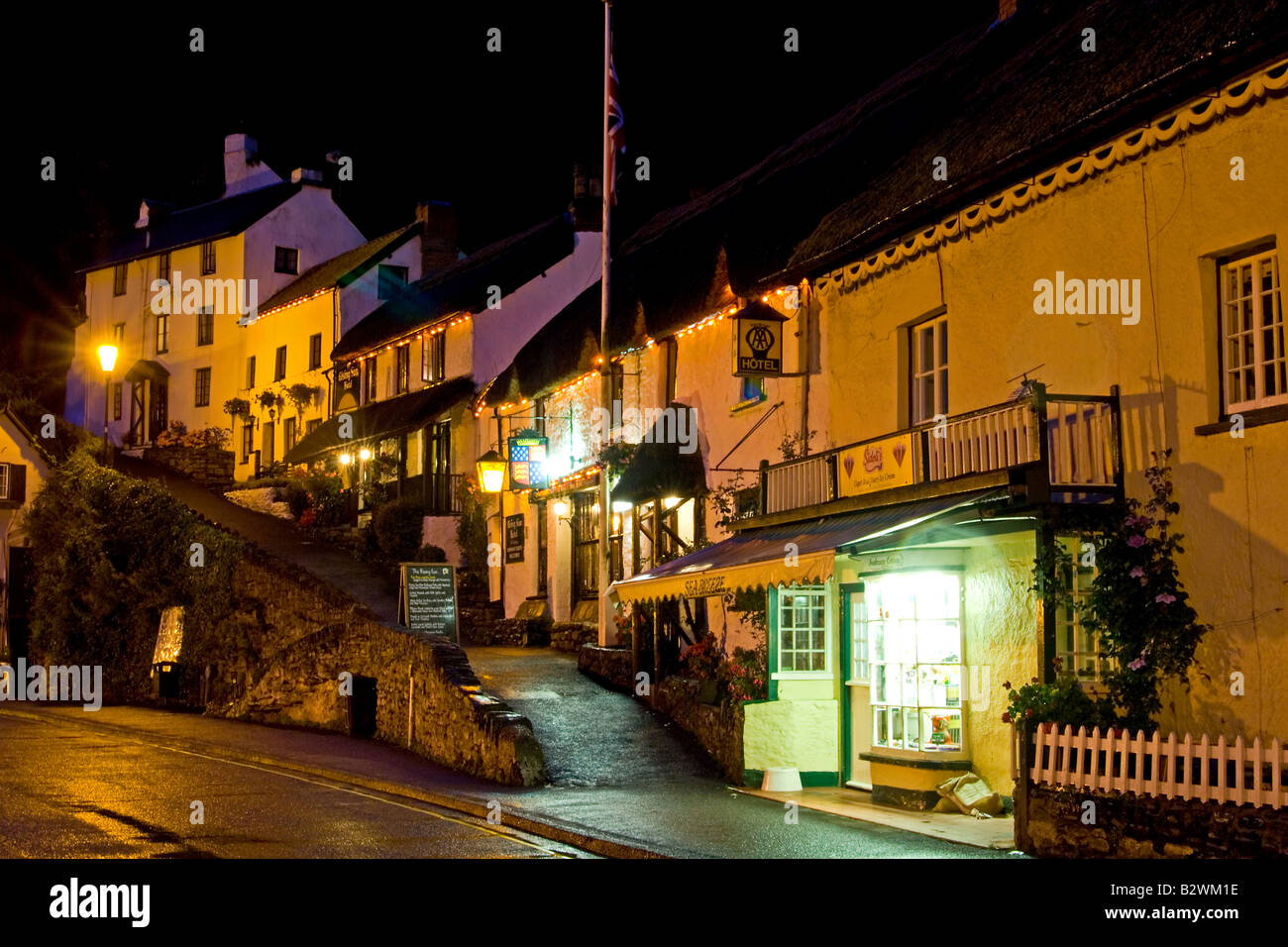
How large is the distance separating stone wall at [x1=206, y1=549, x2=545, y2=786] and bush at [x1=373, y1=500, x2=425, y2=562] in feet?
21.9

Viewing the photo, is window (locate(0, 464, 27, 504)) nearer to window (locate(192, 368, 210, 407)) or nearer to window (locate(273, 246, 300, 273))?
window (locate(192, 368, 210, 407))

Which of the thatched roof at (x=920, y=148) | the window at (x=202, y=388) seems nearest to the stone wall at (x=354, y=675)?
the thatched roof at (x=920, y=148)

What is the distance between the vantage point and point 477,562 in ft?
110

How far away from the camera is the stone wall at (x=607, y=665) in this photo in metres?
22.5

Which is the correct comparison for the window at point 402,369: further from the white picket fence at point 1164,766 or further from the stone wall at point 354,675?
the white picket fence at point 1164,766

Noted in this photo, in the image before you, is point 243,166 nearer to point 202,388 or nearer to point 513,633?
point 202,388

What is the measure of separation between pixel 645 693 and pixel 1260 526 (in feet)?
37.2

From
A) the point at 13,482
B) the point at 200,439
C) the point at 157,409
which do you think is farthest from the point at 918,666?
the point at 157,409

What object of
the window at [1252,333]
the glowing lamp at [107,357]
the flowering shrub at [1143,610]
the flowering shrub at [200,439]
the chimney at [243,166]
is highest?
the chimney at [243,166]

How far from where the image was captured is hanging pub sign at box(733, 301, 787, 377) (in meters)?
18.8

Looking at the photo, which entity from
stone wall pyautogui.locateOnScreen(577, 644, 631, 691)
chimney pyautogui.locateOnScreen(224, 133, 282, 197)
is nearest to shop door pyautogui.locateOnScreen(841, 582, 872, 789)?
stone wall pyautogui.locateOnScreen(577, 644, 631, 691)

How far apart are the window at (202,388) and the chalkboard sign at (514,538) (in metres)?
25.6

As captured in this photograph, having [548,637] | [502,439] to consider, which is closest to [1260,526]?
[548,637]

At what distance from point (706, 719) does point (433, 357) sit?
21.1 m
